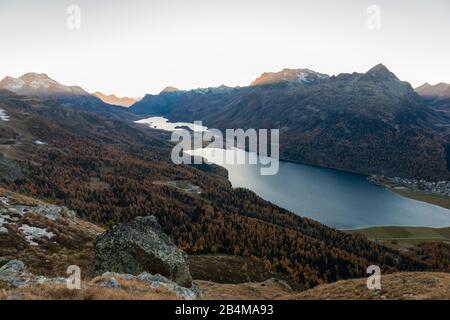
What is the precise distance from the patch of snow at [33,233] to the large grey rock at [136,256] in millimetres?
16498

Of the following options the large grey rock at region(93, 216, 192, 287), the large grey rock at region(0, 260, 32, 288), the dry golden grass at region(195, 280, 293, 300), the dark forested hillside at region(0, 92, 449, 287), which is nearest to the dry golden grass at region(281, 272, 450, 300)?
the dry golden grass at region(195, 280, 293, 300)

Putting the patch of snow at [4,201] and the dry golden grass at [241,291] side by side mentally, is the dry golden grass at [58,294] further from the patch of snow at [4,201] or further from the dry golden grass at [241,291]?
the patch of snow at [4,201]

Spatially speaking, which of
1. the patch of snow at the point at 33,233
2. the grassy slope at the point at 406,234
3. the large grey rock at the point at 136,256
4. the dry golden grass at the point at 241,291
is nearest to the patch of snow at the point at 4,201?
the patch of snow at the point at 33,233

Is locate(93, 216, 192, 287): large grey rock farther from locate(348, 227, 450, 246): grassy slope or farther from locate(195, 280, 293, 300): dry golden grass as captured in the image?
locate(348, 227, 450, 246): grassy slope

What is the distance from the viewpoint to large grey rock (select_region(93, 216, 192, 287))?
35844mm

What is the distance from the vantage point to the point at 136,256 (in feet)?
119

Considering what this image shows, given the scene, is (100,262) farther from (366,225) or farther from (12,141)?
(12,141)

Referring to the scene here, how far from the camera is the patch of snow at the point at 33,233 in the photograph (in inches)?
1906

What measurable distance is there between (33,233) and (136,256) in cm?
2325

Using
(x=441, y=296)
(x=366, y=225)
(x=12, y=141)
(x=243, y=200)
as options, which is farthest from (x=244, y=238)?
(x=12, y=141)

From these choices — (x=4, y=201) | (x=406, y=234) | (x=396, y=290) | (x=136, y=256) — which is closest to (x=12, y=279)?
(x=136, y=256)

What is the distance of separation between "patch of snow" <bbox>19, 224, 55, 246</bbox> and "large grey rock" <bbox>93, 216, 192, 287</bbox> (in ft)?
54.1
